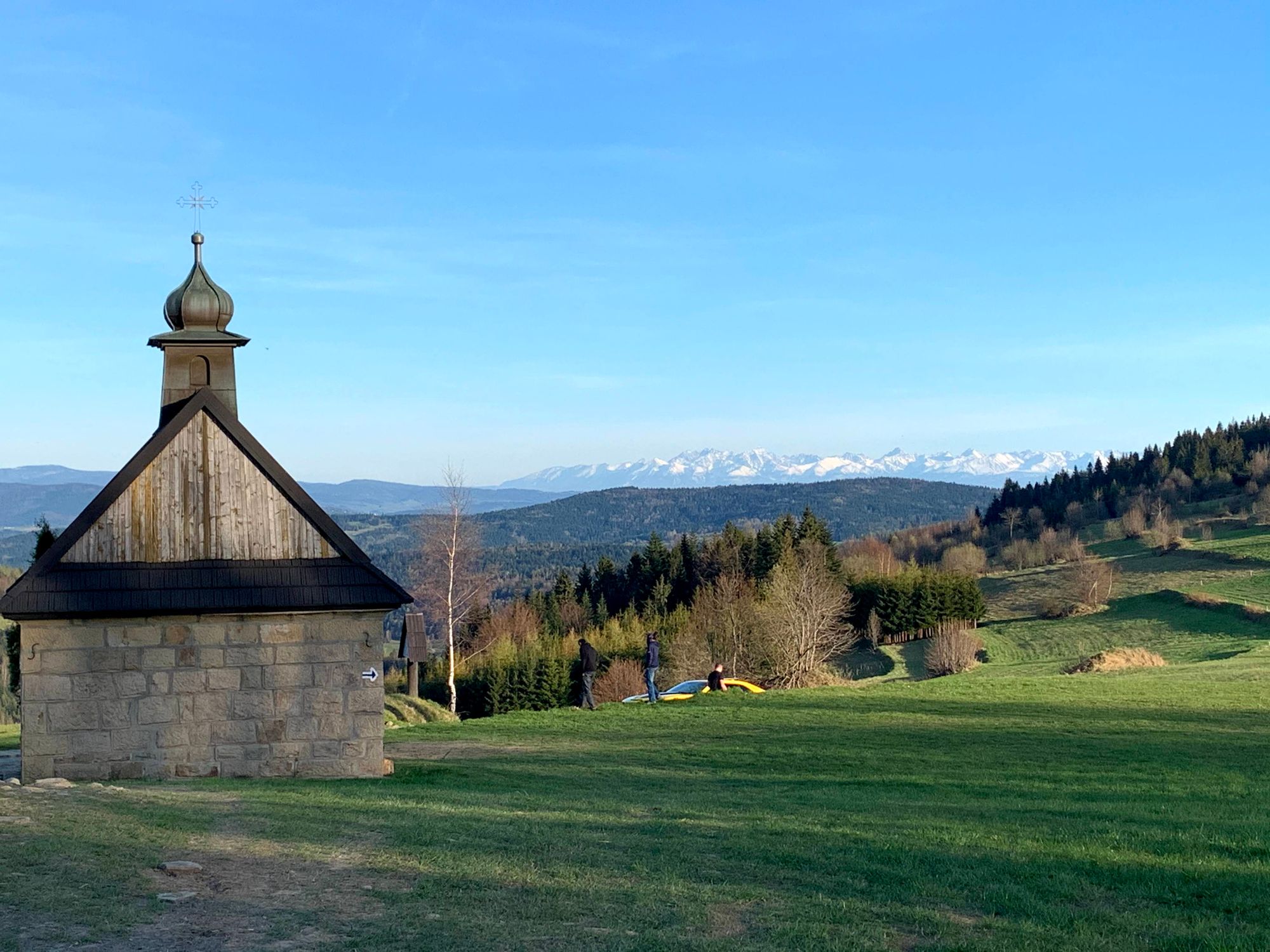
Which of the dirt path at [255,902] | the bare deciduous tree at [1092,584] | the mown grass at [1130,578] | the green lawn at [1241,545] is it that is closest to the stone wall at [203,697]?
the dirt path at [255,902]

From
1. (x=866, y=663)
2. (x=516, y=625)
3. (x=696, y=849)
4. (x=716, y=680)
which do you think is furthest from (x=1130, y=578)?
(x=696, y=849)

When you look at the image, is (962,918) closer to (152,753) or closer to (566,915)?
(566,915)

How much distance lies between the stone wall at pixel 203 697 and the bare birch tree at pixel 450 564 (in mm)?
30365

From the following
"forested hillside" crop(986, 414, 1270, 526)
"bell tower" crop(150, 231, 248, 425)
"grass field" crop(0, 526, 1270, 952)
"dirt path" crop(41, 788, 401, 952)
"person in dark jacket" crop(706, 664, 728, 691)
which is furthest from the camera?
"forested hillside" crop(986, 414, 1270, 526)

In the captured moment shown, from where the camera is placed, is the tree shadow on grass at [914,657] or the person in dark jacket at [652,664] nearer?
the person in dark jacket at [652,664]

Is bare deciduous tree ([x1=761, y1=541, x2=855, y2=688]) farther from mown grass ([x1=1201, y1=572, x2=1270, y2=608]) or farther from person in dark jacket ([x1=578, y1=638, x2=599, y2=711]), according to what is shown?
mown grass ([x1=1201, y1=572, x2=1270, y2=608])

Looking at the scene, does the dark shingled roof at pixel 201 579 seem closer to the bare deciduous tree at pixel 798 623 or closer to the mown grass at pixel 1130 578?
the bare deciduous tree at pixel 798 623

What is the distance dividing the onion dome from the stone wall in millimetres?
4927

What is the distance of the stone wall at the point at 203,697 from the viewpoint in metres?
15.3

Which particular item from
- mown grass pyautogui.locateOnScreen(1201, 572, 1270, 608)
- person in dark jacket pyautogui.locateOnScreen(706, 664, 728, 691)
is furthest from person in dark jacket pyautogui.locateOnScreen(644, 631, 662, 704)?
mown grass pyautogui.locateOnScreen(1201, 572, 1270, 608)

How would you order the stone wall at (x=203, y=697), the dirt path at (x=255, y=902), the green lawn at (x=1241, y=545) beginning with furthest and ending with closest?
the green lawn at (x=1241, y=545) < the stone wall at (x=203, y=697) < the dirt path at (x=255, y=902)

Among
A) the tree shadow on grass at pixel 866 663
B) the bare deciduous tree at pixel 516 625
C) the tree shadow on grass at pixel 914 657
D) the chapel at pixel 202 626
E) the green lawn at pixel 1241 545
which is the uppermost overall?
the chapel at pixel 202 626

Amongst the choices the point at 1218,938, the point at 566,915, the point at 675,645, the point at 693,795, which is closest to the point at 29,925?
the point at 566,915

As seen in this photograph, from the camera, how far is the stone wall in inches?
603
